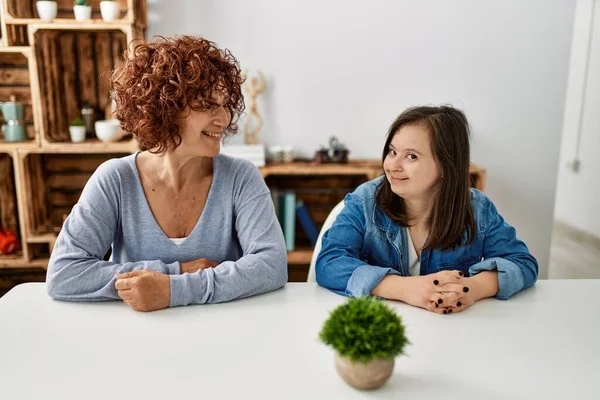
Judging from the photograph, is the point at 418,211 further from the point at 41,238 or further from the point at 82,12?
the point at 41,238

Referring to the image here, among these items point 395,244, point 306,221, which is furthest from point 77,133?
point 395,244

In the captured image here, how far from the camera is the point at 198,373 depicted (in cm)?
89

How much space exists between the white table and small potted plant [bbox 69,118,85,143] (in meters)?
1.59

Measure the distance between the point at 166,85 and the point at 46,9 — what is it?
1579mm

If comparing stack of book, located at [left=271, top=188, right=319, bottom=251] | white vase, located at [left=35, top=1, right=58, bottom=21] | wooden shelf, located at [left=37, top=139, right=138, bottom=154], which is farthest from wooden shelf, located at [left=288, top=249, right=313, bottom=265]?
white vase, located at [left=35, top=1, right=58, bottom=21]

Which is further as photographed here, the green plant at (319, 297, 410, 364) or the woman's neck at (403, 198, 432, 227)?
the woman's neck at (403, 198, 432, 227)

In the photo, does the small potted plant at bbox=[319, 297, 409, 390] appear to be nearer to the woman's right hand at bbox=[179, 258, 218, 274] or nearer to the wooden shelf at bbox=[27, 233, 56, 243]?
the woman's right hand at bbox=[179, 258, 218, 274]

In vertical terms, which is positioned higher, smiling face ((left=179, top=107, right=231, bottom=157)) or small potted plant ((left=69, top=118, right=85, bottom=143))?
smiling face ((left=179, top=107, right=231, bottom=157))

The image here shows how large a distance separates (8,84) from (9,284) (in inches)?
44.2

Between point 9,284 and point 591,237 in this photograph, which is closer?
point 9,284

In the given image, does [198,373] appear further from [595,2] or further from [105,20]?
[595,2]

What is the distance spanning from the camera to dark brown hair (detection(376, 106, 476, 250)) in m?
1.33

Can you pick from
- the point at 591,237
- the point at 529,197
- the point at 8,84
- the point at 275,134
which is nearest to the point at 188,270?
the point at 275,134

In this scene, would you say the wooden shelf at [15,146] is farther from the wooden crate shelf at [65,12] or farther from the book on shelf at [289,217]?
the book on shelf at [289,217]
